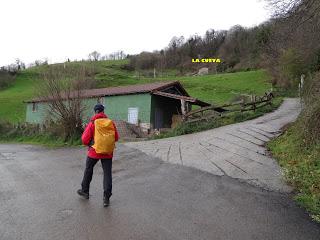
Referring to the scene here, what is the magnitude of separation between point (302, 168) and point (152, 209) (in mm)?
4343

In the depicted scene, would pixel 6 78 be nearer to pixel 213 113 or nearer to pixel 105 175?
pixel 213 113

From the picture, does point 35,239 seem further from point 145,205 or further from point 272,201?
point 272,201

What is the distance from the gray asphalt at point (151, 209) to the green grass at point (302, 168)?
279 mm

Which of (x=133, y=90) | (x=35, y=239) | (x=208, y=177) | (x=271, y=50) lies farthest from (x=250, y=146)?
(x=271, y=50)

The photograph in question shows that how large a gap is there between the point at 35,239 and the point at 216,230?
2.63 meters

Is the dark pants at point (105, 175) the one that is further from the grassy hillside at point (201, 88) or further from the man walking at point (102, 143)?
the grassy hillside at point (201, 88)

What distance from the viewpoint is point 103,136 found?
7.55 metres

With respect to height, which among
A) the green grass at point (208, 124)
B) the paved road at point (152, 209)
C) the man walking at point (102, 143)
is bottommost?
the green grass at point (208, 124)

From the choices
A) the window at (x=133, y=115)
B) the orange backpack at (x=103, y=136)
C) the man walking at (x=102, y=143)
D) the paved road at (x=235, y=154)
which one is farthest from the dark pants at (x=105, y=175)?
the window at (x=133, y=115)

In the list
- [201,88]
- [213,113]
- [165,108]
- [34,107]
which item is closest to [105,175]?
[213,113]

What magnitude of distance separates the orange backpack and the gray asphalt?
1.05 metres

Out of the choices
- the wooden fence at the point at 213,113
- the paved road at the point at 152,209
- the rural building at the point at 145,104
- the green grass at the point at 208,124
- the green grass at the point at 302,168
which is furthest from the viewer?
the rural building at the point at 145,104

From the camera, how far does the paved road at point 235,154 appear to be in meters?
9.98

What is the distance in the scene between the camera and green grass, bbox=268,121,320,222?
25.1ft
